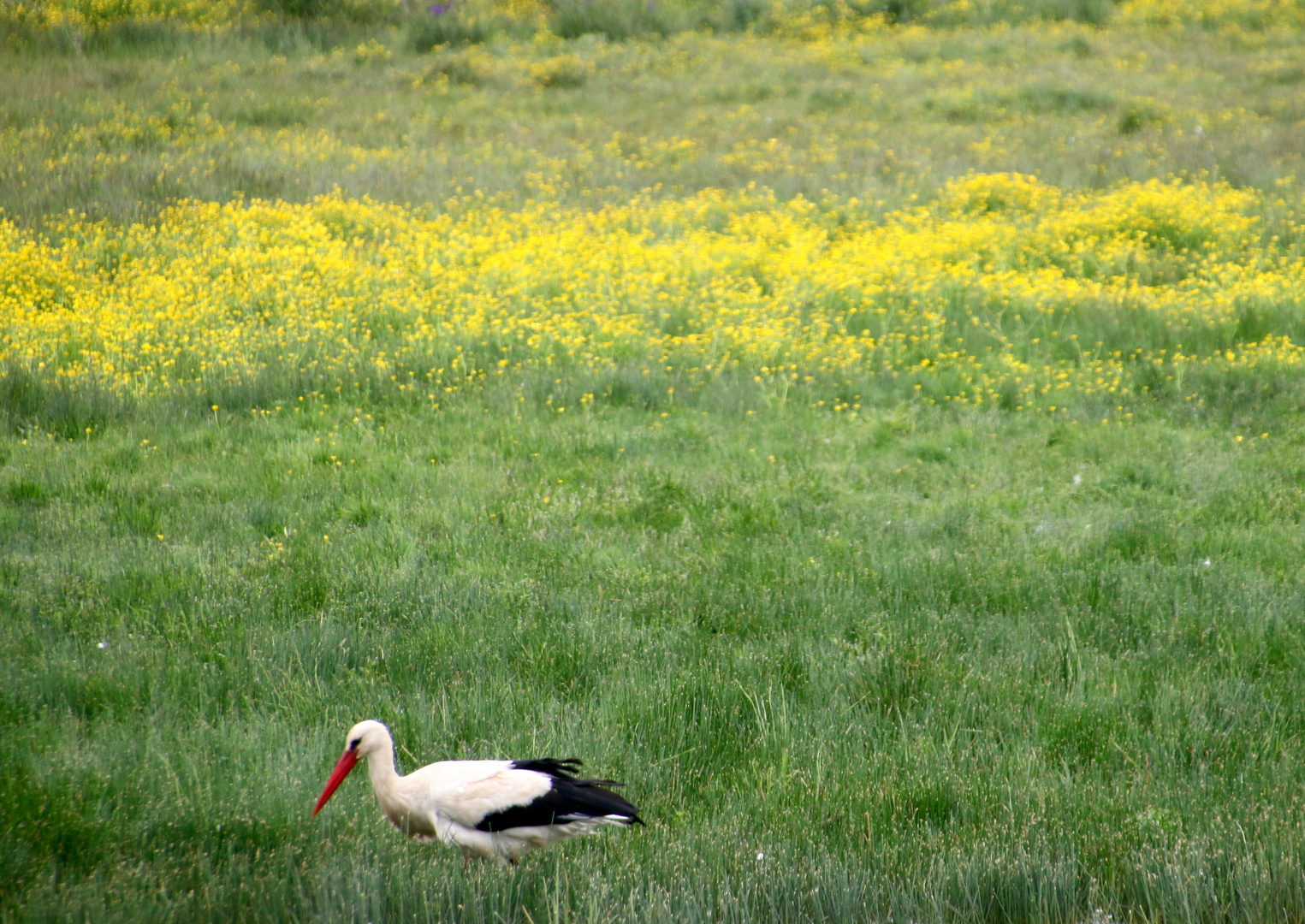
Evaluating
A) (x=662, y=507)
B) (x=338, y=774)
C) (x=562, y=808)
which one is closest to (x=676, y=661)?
(x=562, y=808)

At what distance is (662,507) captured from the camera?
6.57m

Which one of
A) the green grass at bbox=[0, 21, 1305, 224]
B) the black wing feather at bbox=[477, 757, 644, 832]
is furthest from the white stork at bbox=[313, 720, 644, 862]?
the green grass at bbox=[0, 21, 1305, 224]

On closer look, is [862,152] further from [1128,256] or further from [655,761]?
[655,761]

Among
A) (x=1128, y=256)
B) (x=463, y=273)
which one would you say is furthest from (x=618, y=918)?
(x=1128, y=256)

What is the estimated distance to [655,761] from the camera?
3.75 meters

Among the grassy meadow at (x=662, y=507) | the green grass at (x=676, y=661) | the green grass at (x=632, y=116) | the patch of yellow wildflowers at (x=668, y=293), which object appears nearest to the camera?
the green grass at (x=676, y=661)

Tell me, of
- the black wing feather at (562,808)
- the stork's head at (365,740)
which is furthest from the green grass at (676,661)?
the stork's head at (365,740)

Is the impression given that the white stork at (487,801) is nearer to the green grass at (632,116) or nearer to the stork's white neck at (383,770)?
the stork's white neck at (383,770)

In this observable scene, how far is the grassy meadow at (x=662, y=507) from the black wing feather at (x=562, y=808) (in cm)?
14

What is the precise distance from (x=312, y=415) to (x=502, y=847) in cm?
582

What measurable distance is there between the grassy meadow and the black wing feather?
0.45 feet

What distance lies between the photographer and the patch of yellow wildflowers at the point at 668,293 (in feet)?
30.3

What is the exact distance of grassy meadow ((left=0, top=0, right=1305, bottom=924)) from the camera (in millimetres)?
3021

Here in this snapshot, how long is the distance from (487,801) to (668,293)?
28.8 feet
